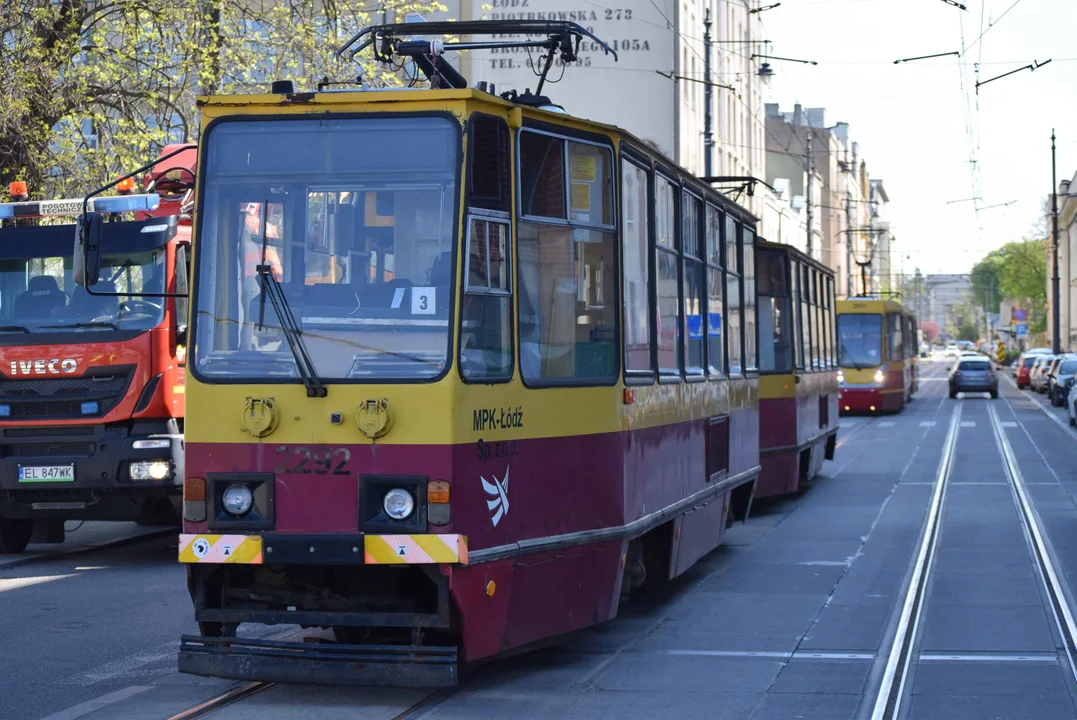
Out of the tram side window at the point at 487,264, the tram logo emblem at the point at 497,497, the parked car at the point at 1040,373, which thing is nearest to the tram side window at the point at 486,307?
the tram side window at the point at 487,264

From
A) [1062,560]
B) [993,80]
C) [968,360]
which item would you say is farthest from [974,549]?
[968,360]

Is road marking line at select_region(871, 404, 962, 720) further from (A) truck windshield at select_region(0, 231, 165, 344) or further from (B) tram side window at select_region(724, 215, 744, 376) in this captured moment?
(A) truck windshield at select_region(0, 231, 165, 344)

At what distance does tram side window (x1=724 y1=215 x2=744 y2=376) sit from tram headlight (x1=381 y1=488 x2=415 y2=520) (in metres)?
5.44

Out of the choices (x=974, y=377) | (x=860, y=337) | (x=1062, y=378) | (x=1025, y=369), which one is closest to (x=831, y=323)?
(x=860, y=337)

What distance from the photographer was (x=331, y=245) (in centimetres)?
726

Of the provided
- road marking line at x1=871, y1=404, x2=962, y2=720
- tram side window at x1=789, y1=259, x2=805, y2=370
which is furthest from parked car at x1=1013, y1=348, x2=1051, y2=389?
road marking line at x1=871, y1=404, x2=962, y2=720

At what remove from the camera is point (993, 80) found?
90.8ft

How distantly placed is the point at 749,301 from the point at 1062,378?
33.4 meters

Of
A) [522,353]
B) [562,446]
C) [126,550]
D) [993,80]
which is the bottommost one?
[126,550]

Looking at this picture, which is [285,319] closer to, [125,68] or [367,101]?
[367,101]

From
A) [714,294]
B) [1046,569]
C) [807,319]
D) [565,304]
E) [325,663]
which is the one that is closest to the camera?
[325,663]

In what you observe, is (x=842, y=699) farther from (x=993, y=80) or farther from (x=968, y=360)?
(x=968, y=360)

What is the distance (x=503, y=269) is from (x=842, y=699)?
278 cm

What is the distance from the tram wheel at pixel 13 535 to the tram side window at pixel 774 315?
26.6ft
